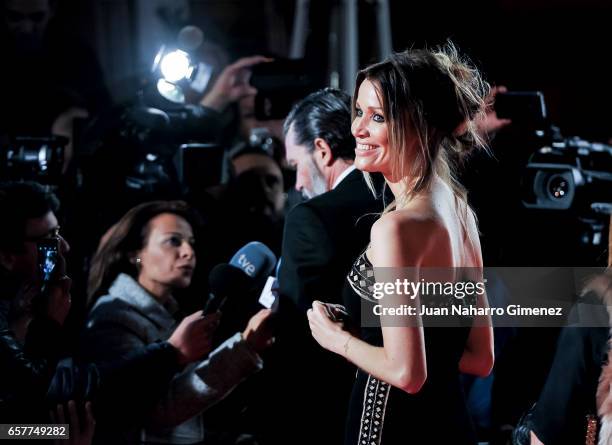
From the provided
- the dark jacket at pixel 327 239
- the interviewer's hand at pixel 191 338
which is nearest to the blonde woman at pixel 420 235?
the dark jacket at pixel 327 239

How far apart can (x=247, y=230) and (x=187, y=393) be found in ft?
2.79

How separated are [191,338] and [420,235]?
108cm

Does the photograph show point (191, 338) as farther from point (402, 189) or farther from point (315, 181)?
point (402, 189)

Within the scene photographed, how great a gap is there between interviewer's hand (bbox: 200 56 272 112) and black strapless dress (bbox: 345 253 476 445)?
158 centimetres

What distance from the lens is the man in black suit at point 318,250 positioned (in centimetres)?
233

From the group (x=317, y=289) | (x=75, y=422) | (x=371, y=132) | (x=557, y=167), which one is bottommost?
(x=75, y=422)

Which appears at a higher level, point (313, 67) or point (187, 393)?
point (313, 67)

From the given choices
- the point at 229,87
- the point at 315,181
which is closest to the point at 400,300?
the point at 315,181

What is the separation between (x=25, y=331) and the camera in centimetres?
236

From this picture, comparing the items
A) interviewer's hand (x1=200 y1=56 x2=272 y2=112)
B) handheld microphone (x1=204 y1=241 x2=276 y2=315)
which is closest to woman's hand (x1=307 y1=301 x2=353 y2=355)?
handheld microphone (x1=204 y1=241 x2=276 y2=315)

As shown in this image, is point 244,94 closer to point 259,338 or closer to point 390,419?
point 259,338

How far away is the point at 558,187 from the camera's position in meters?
3.09

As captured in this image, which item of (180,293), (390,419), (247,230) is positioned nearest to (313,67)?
(247,230)

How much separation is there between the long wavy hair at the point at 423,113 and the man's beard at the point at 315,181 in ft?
2.03
